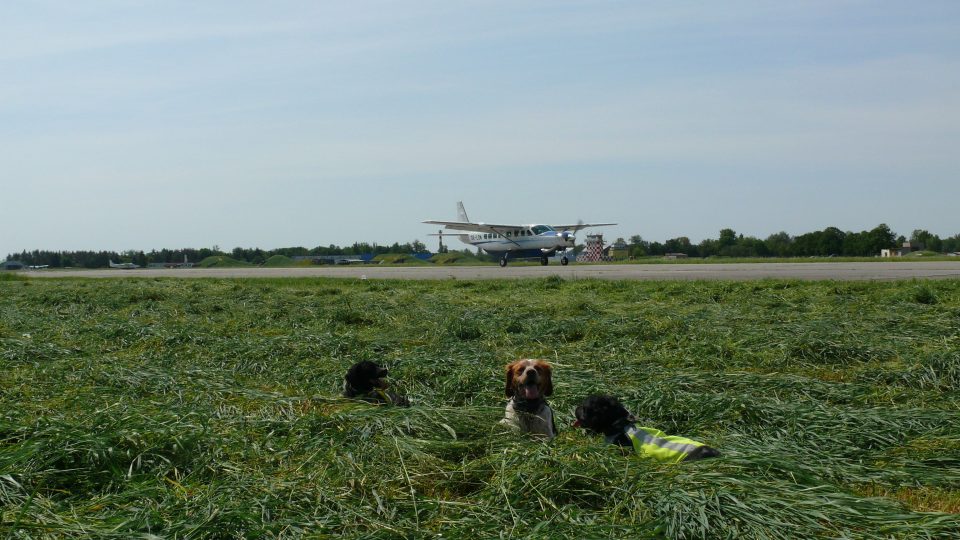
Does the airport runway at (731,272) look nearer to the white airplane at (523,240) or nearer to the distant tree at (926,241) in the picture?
the white airplane at (523,240)

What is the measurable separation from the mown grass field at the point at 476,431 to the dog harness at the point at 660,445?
24 centimetres

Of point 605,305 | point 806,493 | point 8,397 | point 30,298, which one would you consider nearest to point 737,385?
point 806,493

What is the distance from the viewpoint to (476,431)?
557 centimetres

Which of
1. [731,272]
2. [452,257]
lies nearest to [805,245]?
[452,257]

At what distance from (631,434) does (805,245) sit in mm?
92559

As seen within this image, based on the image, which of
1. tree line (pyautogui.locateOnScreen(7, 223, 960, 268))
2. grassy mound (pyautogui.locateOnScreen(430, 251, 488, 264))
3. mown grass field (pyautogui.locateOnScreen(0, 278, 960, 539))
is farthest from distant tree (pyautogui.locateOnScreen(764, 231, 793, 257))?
mown grass field (pyautogui.locateOnScreen(0, 278, 960, 539))

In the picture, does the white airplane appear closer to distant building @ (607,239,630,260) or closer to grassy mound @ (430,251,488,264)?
grassy mound @ (430,251,488,264)

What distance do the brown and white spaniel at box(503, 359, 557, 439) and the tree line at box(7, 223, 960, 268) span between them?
85.6 metres

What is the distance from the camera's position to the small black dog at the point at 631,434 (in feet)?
16.1

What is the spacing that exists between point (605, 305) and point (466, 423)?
30.9ft

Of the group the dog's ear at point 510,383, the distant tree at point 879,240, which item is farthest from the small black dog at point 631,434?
the distant tree at point 879,240

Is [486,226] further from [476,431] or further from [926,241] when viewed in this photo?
[926,241]

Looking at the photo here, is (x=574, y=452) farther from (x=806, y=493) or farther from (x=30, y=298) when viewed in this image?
(x=30, y=298)

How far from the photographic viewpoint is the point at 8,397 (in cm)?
681
